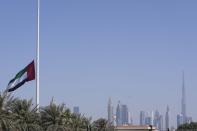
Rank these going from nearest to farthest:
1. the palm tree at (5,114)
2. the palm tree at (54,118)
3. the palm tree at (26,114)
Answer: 1. the palm tree at (5,114)
2. the palm tree at (26,114)
3. the palm tree at (54,118)

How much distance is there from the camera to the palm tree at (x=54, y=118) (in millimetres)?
74294

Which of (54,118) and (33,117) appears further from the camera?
(54,118)

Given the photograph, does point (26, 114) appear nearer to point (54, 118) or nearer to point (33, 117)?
point (33, 117)

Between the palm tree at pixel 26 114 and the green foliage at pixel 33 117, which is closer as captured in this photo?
the green foliage at pixel 33 117

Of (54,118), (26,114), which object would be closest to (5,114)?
(26,114)

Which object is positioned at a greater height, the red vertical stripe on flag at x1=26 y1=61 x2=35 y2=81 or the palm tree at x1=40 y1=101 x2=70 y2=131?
the red vertical stripe on flag at x1=26 y1=61 x2=35 y2=81

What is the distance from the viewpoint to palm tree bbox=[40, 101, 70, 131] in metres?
74.3

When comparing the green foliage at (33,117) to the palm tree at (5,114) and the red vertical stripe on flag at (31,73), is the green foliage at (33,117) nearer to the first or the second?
the palm tree at (5,114)

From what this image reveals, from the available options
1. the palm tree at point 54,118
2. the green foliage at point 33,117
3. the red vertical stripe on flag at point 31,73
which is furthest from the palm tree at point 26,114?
the palm tree at point 54,118

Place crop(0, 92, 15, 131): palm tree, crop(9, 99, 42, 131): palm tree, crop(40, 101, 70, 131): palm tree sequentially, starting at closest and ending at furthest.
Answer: crop(0, 92, 15, 131): palm tree, crop(9, 99, 42, 131): palm tree, crop(40, 101, 70, 131): palm tree

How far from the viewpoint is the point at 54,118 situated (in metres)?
75.8

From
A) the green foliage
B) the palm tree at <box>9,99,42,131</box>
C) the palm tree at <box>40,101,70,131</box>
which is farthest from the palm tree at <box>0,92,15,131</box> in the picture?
the palm tree at <box>40,101,70,131</box>

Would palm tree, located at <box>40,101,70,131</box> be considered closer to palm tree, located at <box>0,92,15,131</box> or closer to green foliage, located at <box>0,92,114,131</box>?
green foliage, located at <box>0,92,114,131</box>

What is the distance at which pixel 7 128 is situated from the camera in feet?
179
